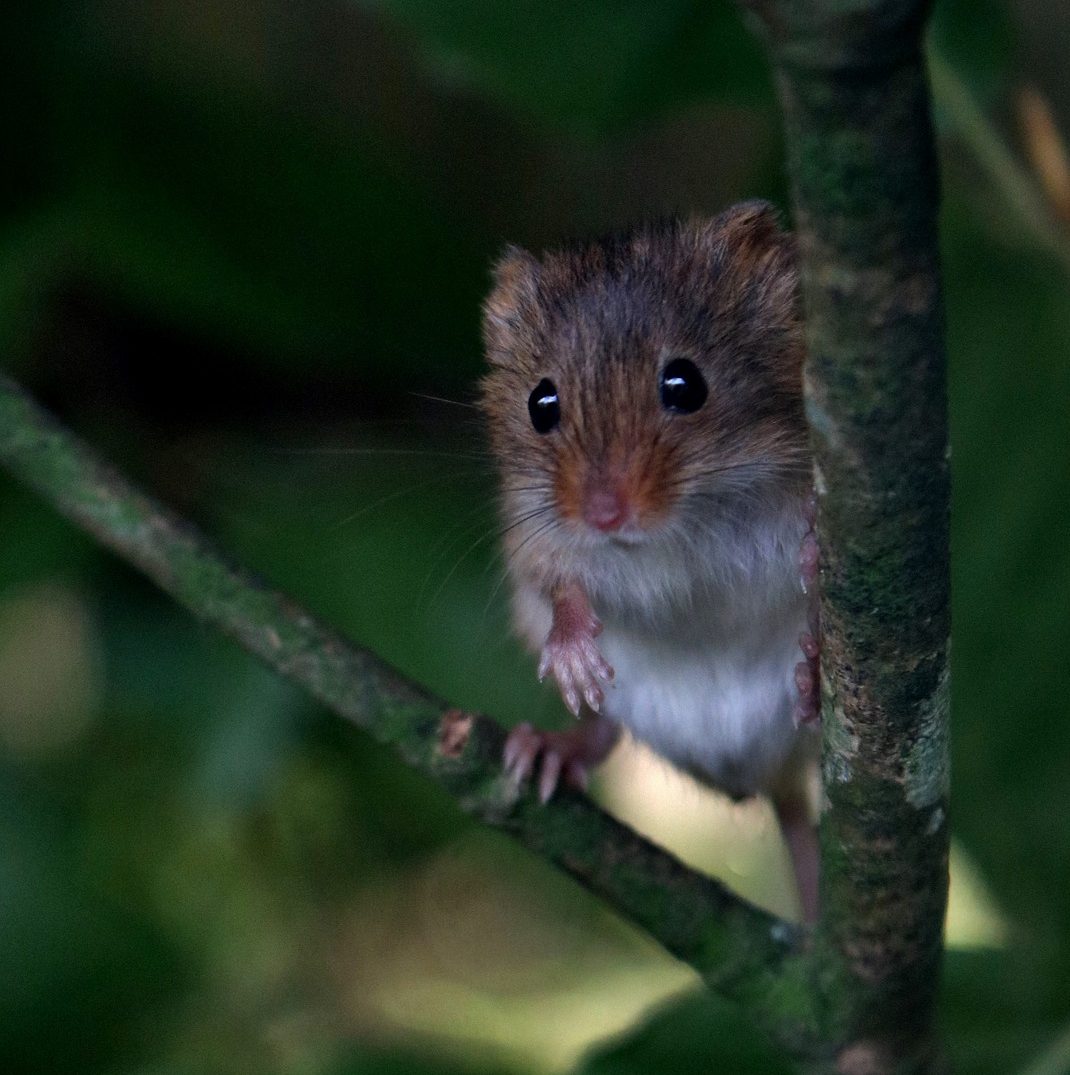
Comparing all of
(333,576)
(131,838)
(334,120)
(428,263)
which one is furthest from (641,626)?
(334,120)

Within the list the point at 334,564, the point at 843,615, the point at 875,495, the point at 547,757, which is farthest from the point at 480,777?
the point at 334,564

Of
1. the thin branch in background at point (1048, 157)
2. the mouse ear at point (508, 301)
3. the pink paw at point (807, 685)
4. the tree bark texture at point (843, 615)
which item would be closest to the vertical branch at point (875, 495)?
the tree bark texture at point (843, 615)

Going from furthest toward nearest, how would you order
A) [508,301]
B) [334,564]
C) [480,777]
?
[334,564] → [508,301] → [480,777]

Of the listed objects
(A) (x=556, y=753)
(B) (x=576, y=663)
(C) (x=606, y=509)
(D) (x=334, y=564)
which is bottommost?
(D) (x=334, y=564)

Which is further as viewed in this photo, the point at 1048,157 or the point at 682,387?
the point at 1048,157

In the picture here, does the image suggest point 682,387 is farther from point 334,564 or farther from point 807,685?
point 334,564

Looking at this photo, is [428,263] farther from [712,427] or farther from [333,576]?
[712,427]

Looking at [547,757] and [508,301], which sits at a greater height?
[508,301]
